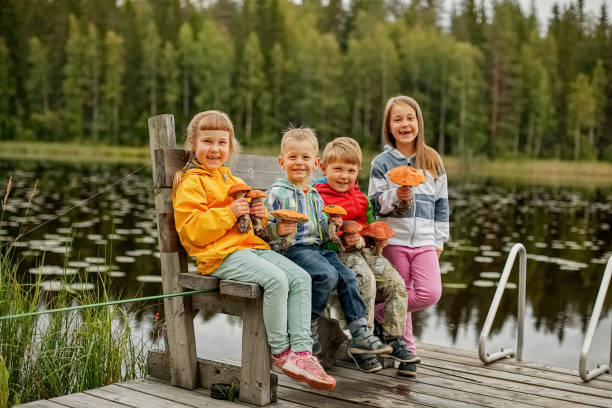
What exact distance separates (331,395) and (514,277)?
7.56 m

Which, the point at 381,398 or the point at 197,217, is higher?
the point at 197,217

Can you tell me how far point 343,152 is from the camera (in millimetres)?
3818

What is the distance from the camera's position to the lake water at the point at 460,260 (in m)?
7.20

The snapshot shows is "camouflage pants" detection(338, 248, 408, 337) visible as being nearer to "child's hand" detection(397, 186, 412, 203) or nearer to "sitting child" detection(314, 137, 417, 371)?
"sitting child" detection(314, 137, 417, 371)

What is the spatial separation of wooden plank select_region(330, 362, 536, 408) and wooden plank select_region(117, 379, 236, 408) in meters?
0.80

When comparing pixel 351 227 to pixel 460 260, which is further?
pixel 460 260

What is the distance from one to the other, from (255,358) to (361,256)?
89 centimetres

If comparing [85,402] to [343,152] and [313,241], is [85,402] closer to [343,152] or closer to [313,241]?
[313,241]

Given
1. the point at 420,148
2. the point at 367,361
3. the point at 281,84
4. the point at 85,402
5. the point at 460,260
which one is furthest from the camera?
the point at 281,84

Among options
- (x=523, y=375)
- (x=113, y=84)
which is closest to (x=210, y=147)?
(x=523, y=375)

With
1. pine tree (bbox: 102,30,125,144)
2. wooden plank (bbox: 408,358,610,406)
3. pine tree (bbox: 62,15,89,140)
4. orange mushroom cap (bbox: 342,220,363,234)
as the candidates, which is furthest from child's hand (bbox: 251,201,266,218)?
pine tree (bbox: 62,15,89,140)

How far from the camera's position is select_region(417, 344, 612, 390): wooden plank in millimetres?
4004

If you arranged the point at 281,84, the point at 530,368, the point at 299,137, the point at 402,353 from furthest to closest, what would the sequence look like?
the point at 281,84 < the point at 530,368 < the point at 402,353 < the point at 299,137

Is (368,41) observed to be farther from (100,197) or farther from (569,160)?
(100,197)
